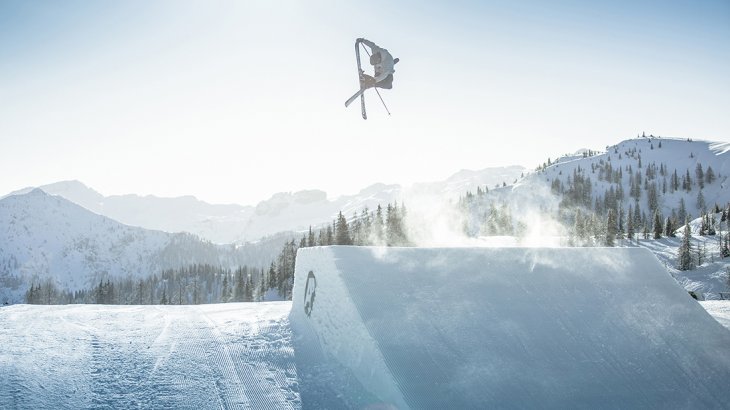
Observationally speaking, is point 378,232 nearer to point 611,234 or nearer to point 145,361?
point 611,234

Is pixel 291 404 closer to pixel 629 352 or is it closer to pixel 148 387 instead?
pixel 148 387

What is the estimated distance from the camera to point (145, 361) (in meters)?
9.95

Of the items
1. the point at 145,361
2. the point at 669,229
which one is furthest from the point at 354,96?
the point at 669,229

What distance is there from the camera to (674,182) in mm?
171875

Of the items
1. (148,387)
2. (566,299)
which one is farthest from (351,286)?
(566,299)

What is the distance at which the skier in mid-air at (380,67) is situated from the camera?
12.3m

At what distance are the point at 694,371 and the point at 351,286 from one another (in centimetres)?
827

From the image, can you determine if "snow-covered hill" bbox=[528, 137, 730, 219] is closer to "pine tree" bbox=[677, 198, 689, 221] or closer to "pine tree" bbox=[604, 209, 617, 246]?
"pine tree" bbox=[677, 198, 689, 221]

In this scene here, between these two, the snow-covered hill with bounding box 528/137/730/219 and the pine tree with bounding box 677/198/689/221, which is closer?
the pine tree with bounding box 677/198/689/221

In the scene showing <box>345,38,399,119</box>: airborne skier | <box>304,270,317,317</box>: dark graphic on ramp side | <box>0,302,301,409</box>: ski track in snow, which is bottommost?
<box>0,302,301,409</box>: ski track in snow

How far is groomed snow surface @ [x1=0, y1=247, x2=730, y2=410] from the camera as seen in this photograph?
28.5ft

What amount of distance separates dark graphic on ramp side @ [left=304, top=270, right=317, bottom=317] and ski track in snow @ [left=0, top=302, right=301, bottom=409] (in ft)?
2.82

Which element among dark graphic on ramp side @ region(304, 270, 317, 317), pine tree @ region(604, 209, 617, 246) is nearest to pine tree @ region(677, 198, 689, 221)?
pine tree @ region(604, 209, 617, 246)

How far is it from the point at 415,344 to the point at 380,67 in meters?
7.68
